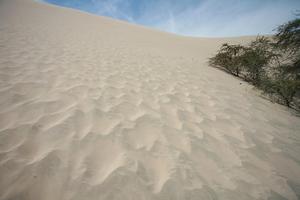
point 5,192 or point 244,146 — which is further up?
point 5,192

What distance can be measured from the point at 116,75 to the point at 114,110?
1660 millimetres

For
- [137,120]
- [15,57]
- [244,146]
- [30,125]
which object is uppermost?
[15,57]

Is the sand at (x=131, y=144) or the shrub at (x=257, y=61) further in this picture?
the shrub at (x=257, y=61)

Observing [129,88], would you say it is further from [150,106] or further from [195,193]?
[195,193]

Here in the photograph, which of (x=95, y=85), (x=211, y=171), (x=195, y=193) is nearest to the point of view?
(x=195, y=193)

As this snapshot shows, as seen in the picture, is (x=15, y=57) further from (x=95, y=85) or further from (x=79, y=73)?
(x=95, y=85)

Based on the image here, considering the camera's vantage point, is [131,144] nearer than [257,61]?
Yes

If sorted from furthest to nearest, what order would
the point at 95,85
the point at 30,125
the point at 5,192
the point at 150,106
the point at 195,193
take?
1. the point at 95,85
2. the point at 150,106
3. the point at 30,125
4. the point at 195,193
5. the point at 5,192

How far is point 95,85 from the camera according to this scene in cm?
296

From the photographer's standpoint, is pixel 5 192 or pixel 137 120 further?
pixel 137 120

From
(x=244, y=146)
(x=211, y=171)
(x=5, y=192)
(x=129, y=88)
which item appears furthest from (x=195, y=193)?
(x=129, y=88)

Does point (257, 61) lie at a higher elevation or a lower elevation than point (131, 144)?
higher

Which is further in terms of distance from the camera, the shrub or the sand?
the shrub

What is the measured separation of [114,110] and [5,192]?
135 cm
